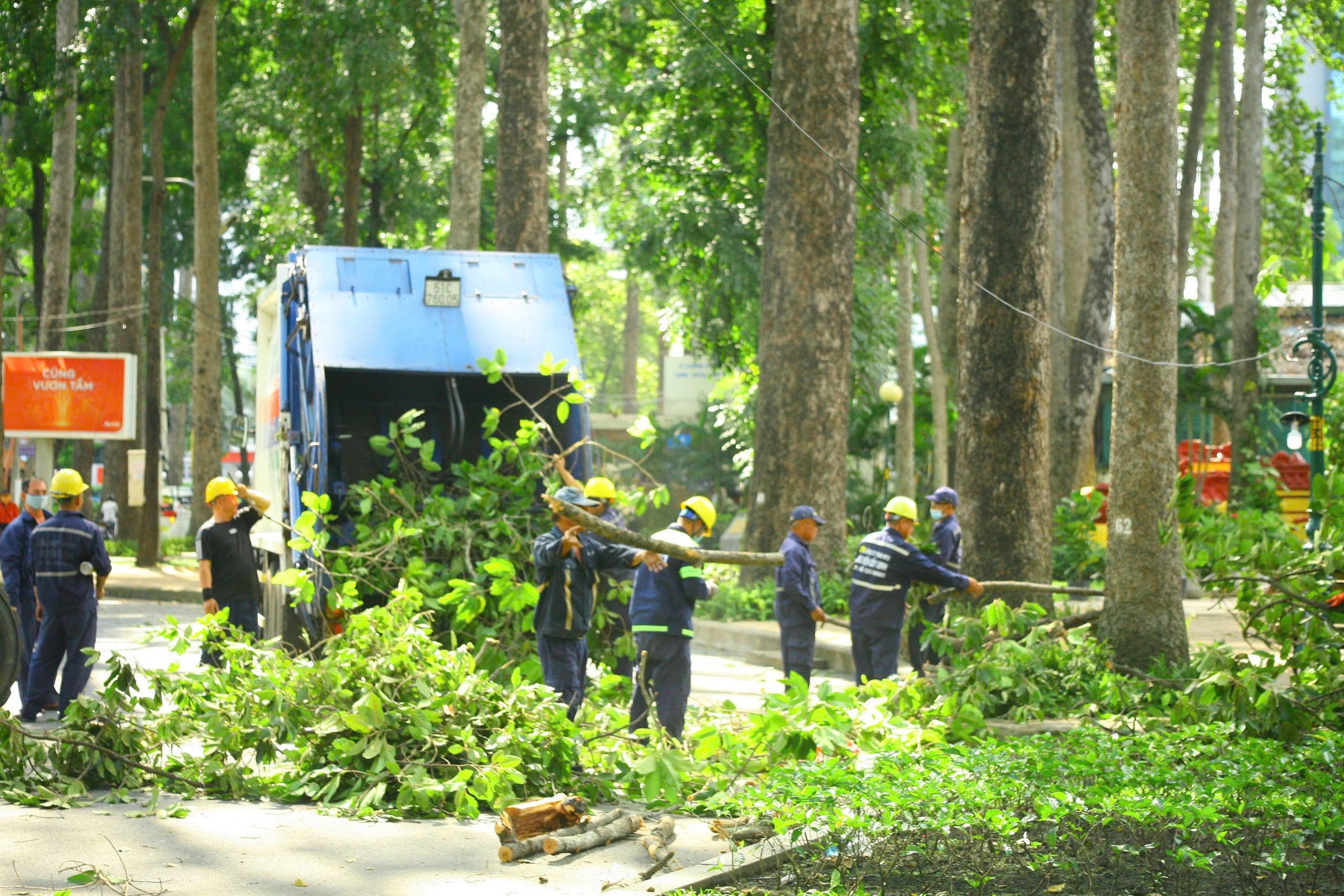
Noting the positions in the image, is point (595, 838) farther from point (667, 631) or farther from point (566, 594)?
point (566, 594)

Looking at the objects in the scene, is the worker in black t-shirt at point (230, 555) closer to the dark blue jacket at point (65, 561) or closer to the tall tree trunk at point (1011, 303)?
the dark blue jacket at point (65, 561)

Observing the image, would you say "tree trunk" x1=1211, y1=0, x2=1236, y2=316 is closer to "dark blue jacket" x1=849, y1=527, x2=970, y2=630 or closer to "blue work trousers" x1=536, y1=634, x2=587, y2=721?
"dark blue jacket" x1=849, y1=527, x2=970, y2=630

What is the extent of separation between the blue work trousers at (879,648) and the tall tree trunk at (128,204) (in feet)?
59.6

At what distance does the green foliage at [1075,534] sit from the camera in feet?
60.0

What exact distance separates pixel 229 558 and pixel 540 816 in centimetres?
444

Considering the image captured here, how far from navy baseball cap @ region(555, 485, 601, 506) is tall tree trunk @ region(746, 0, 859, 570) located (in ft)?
24.9

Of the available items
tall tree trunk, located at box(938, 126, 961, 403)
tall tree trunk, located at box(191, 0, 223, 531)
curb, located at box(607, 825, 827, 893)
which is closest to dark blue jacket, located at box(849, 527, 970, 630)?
curb, located at box(607, 825, 827, 893)

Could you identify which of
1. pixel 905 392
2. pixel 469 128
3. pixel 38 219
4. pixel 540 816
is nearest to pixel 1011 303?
pixel 540 816

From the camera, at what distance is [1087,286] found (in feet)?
68.3

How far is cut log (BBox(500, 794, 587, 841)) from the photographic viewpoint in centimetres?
636

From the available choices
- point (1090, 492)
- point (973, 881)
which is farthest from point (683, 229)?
point (973, 881)

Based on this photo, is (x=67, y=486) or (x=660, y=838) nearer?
(x=660, y=838)

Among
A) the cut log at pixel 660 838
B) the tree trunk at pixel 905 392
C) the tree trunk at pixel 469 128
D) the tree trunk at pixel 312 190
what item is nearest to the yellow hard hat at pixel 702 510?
the cut log at pixel 660 838

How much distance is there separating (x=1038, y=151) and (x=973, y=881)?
772 centimetres
